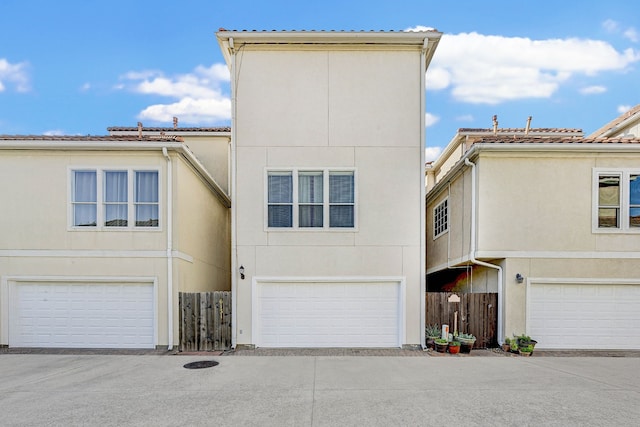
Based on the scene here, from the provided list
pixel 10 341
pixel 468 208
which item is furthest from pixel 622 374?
pixel 10 341

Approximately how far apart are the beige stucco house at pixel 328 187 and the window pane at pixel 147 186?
1.98 metres

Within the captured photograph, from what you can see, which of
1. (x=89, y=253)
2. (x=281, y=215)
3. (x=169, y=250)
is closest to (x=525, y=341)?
(x=281, y=215)

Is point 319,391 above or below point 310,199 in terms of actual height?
below

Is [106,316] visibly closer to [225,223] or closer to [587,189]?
[225,223]

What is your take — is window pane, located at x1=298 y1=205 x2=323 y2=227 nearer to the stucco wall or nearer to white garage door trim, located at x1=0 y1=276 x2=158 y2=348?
the stucco wall

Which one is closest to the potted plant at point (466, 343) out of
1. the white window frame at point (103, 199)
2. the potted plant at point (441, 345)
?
the potted plant at point (441, 345)

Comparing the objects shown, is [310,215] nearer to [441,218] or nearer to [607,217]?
[441,218]

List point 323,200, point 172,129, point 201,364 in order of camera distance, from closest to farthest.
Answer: point 201,364 → point 323,200 → point 172,129

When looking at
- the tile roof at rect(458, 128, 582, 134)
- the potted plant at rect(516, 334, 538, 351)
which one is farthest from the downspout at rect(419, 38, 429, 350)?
the tile roof at rect(458, 128, 582, 134)

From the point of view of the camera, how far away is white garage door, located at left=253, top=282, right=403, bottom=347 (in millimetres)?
9711

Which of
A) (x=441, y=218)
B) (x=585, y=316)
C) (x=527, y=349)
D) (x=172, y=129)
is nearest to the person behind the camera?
(x=527, y=349)

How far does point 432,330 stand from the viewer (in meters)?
9.76

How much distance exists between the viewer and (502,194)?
31.9 feet

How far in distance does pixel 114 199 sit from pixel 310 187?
16.3ft
